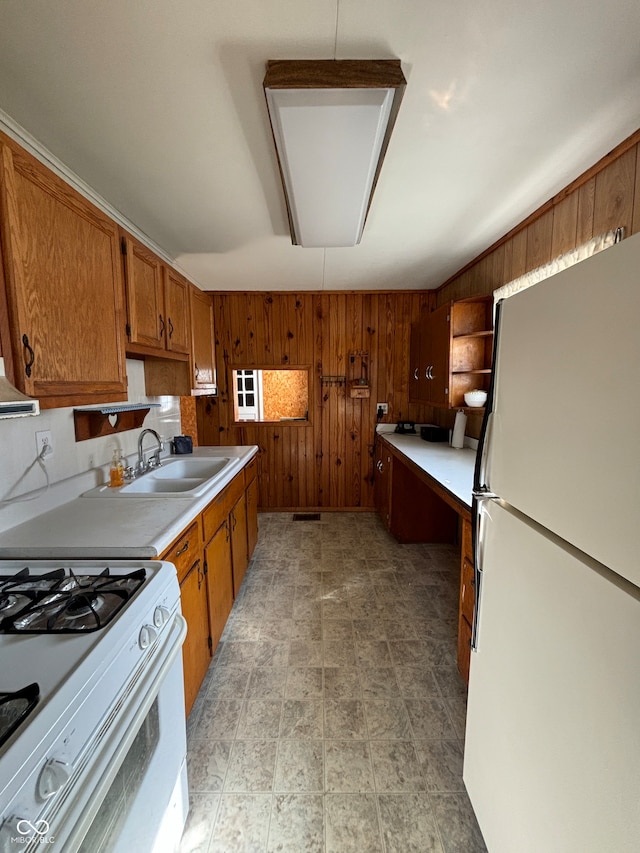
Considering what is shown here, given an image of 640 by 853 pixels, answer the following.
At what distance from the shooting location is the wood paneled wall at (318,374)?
373cm

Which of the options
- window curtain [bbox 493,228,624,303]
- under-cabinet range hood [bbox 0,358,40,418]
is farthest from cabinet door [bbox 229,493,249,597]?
window curtain [bbox 493,228,624,303]

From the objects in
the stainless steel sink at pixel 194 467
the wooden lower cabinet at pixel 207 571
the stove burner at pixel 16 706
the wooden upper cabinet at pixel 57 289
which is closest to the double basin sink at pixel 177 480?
the stainless steel sink at pixel 194 467

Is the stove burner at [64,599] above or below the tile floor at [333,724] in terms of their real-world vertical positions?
above

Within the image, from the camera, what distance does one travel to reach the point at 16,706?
58 centimetres

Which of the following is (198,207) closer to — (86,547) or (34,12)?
(34,12)

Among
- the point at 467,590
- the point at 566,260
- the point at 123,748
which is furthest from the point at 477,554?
the point at 566,260

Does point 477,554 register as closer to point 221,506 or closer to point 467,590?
point 467,590

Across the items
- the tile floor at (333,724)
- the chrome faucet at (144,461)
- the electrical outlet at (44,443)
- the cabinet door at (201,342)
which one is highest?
the cabinet door at (201,342)

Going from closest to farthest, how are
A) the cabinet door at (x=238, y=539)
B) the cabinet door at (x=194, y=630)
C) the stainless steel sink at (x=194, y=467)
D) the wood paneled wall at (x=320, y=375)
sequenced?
1. the cabinet door at (x=194, y=630)
2. the cabinet door at (x=238, y=539)
3. the stainless steel sink at (x=194, y=467)
4. the wood paneled wall at (x=320, y=375)

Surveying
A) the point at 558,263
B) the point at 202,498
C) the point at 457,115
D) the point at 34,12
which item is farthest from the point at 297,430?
the point at 34,12

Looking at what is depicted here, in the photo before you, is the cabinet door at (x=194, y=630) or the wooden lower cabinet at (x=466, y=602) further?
the wooden lower cabinet at (x=466, y=602)

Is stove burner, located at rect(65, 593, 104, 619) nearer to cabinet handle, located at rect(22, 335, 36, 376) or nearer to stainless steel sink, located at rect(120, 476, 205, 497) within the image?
cabinet handle, located at rect(22, 335, 36, 376)

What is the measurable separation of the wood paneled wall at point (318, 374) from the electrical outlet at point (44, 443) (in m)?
2.35

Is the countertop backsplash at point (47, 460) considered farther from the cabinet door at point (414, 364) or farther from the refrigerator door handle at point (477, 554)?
the cabinet door at point (414, 364)
